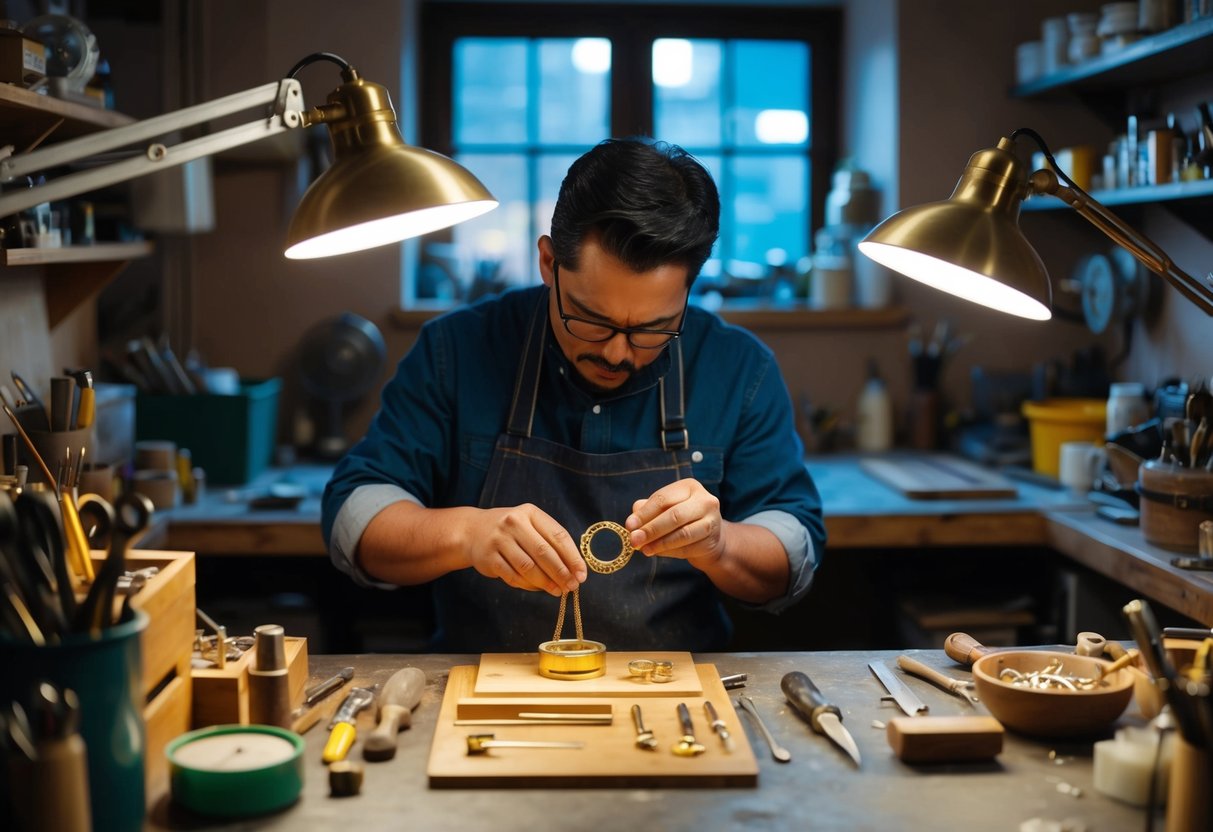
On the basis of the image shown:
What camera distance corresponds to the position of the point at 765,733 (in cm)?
160

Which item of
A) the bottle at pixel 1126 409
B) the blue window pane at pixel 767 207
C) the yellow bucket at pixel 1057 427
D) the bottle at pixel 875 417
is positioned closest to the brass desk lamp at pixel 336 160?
the bottle at pixel 1126 409

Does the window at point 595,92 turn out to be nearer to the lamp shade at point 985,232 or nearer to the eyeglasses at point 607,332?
the eyeglasses at point 607,332

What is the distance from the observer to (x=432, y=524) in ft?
6.70

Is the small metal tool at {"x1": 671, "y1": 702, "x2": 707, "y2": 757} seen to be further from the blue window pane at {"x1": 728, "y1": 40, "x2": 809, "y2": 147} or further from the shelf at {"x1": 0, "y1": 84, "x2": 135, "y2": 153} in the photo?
the blue window pane at {"x1": 728, "y1": 40, "x2": 809, "y2": 147}

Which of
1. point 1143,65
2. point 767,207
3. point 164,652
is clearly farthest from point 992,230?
point 767,207

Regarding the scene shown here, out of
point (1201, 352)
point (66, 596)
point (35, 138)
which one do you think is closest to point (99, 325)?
point (35, 138)

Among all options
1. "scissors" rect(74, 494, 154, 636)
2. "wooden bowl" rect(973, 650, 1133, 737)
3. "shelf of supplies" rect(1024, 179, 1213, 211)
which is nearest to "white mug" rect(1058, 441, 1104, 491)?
"shelf of supplies" rect(1024, 179, 1213, 211)

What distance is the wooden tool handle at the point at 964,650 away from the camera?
73.2 inches

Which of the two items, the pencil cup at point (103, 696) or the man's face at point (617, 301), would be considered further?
the man's face at point (617, 301)

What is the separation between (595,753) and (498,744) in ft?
0.40

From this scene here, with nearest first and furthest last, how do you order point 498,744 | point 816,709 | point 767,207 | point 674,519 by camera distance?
point 498,744, point 816,709, point 674,519, point 767,207

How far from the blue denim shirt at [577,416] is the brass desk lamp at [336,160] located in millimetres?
707

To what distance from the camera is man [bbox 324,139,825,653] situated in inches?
81.0

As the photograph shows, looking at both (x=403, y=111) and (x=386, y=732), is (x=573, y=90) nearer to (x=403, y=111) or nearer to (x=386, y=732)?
(x=403, y=111)
